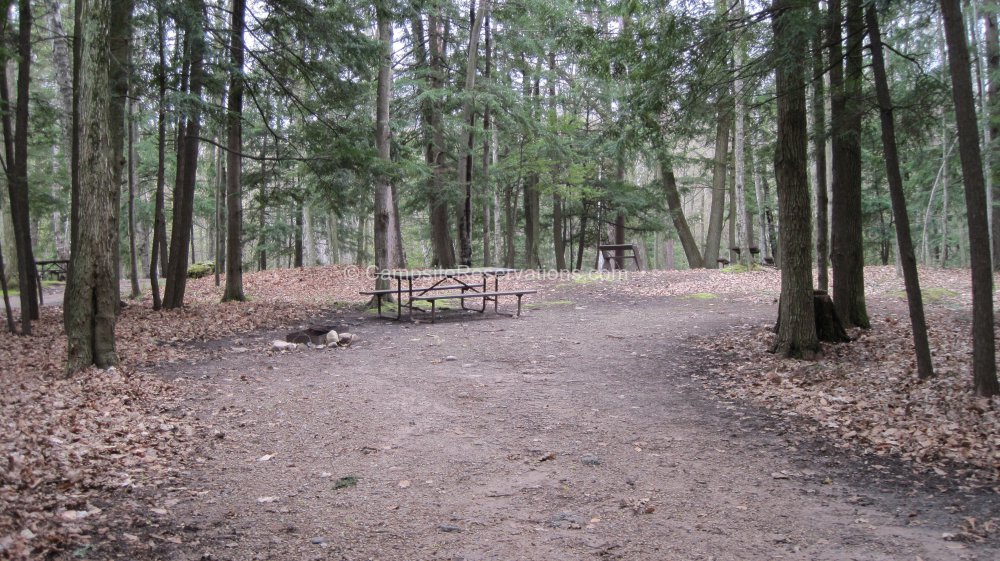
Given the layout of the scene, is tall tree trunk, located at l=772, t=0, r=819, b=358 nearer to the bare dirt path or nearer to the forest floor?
the forest floor

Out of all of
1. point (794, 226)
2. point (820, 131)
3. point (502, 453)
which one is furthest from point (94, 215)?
point (820, 131)

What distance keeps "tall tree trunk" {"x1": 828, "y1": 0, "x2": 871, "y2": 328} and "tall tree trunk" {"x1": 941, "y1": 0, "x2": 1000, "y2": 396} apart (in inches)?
81.8

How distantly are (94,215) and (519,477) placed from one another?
5.49 m

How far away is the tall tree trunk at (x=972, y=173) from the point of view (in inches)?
201

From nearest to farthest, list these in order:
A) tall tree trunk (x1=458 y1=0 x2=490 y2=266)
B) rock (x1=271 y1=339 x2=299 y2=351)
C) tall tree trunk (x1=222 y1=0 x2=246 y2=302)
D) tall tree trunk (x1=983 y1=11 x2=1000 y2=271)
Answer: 1. rock (x1=271 y1=339 x2=299 y2=351)
2. tall tree trunk (x1=983 y1=11 x2=1000 y2=271)
3. tall tree trunk (x1=222 y1=0 x2=246 y2=302)
4. tall tree trunk (x1=458 y1=0 x2=490 y2=266)

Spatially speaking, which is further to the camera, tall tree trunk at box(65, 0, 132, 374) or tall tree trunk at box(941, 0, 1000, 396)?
tall tree trunk at box(65, 0, 132, 374)

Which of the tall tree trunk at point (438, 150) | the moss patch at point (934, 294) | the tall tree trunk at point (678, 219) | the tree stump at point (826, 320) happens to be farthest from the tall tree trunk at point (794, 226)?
the tall tree trunk at point (678, 219)

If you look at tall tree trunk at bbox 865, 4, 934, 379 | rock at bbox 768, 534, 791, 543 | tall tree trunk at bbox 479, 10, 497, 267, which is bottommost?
rock at bbox 768, 534, 791, 543

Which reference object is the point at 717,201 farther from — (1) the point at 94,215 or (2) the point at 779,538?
(2) the point at 779,538

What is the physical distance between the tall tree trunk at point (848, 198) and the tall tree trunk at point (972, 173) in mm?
2079

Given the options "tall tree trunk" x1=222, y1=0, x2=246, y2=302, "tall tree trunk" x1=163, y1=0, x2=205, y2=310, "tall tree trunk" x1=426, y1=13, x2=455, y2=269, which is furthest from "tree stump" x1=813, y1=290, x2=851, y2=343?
"tall tree trunk" x1=426, y1=13, x2=455, y2=269

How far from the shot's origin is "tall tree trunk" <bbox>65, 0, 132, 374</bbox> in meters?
6.75

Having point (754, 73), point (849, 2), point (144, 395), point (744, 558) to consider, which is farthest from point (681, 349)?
point (144, 395)

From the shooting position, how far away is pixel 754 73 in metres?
6.74
